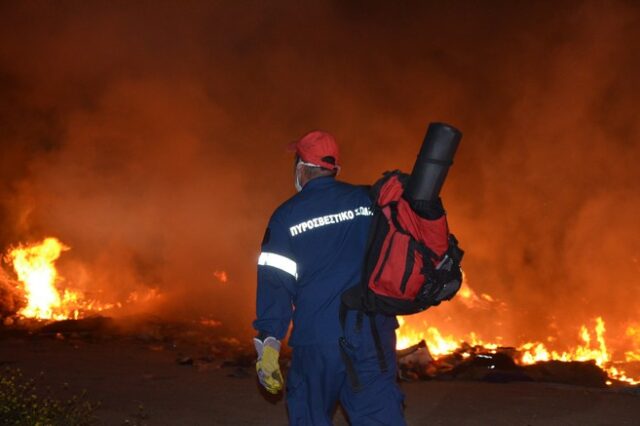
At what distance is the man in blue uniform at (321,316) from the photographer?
3061 mm

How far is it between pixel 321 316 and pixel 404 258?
483 millimetres

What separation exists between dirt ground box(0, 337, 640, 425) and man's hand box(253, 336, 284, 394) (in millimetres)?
2271

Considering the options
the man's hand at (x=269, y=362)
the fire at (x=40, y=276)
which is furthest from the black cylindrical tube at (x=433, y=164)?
the fire at (x=40, y=276)

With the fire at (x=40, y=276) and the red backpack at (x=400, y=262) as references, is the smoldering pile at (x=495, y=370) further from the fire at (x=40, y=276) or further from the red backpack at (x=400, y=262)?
the fire at (x=40, y=276)

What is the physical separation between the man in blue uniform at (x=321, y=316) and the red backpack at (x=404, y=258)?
0.45ft

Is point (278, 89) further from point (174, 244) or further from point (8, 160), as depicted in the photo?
point (8, 160)

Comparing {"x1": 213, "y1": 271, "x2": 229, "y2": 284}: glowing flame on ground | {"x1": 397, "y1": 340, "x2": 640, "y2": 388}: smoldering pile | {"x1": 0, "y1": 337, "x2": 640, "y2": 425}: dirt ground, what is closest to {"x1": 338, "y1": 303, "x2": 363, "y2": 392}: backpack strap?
{"x1": 0, "y1": 337, "x2": 640, "y2": 425}: dirt ground

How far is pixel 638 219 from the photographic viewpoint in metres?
10.4

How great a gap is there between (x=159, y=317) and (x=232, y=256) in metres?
2.56

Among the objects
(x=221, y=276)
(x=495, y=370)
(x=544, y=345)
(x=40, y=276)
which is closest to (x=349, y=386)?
(x=495, y=370)

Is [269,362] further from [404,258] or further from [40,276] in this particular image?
[40,276]

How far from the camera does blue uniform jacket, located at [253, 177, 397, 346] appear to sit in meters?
3.14

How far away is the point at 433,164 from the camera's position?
2.92m

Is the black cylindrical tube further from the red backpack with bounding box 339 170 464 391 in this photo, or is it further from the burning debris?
the burning debris
